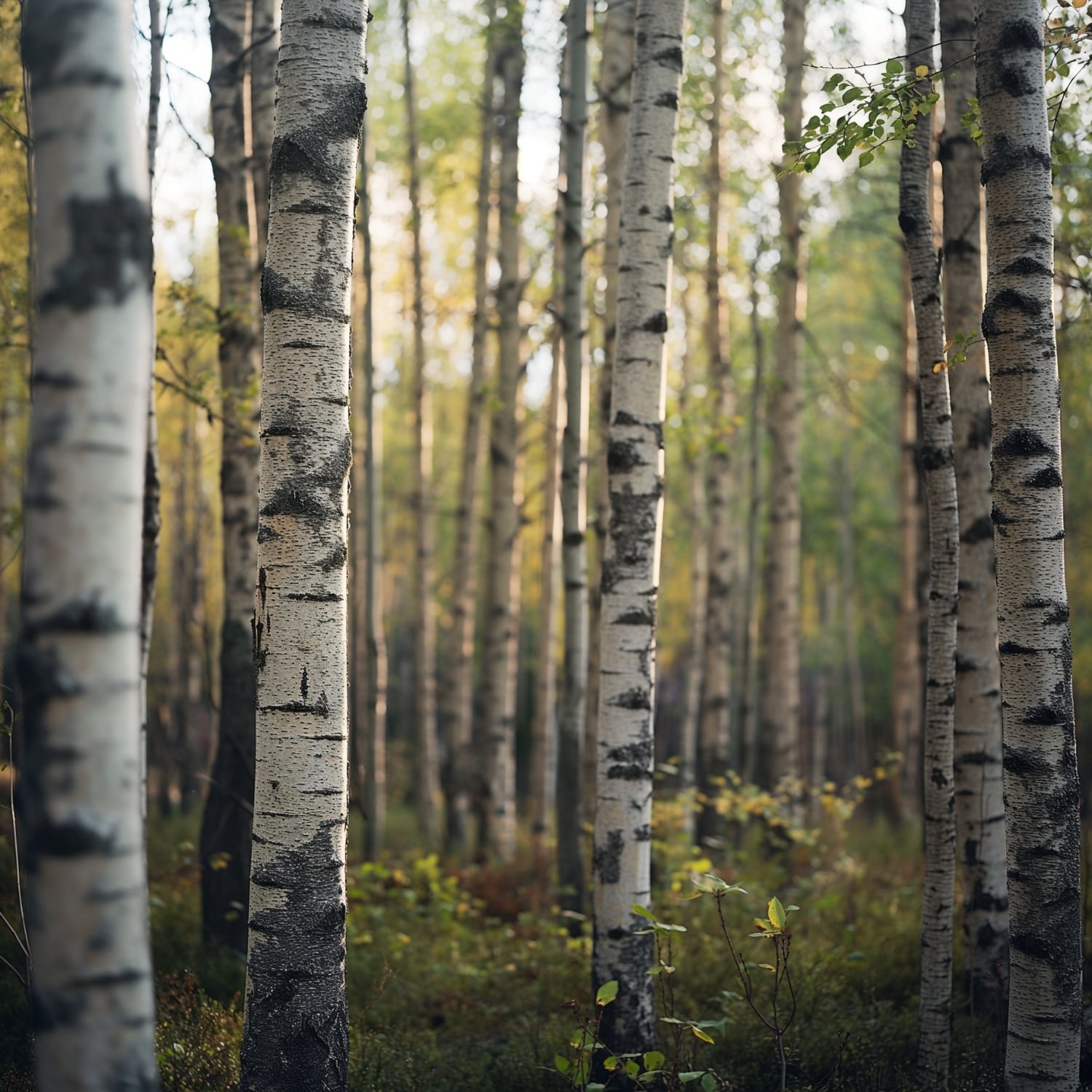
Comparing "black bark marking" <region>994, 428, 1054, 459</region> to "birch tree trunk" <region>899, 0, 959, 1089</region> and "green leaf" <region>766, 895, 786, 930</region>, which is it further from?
"green leaf" <region>766, 895, 786, 930</region>

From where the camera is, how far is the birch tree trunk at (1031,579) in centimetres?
327

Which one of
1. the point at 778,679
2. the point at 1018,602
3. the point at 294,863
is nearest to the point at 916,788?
the point at 778,679

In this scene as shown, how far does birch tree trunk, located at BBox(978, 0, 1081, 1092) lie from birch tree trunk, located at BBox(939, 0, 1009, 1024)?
4.44 ft

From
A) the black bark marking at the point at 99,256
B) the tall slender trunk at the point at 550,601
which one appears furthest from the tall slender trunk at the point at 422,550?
the black bark marking at the point at 99,256

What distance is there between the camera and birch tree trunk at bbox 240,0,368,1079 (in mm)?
2959

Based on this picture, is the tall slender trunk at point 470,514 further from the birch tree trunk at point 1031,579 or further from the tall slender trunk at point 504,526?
the birch tree trunk at point 1031,579

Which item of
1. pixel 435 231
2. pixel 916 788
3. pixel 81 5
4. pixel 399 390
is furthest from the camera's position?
pixel 399 390

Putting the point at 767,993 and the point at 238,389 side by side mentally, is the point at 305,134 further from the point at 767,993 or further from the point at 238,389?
the point at 767,993

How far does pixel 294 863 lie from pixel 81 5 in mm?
2342

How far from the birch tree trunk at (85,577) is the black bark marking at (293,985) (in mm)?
1260

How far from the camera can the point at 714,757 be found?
1013 cm

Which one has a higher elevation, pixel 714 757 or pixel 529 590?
pixel 529 590

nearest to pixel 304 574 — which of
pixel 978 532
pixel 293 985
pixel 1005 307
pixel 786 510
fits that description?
pixel 293 985

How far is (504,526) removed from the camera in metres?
9.74
